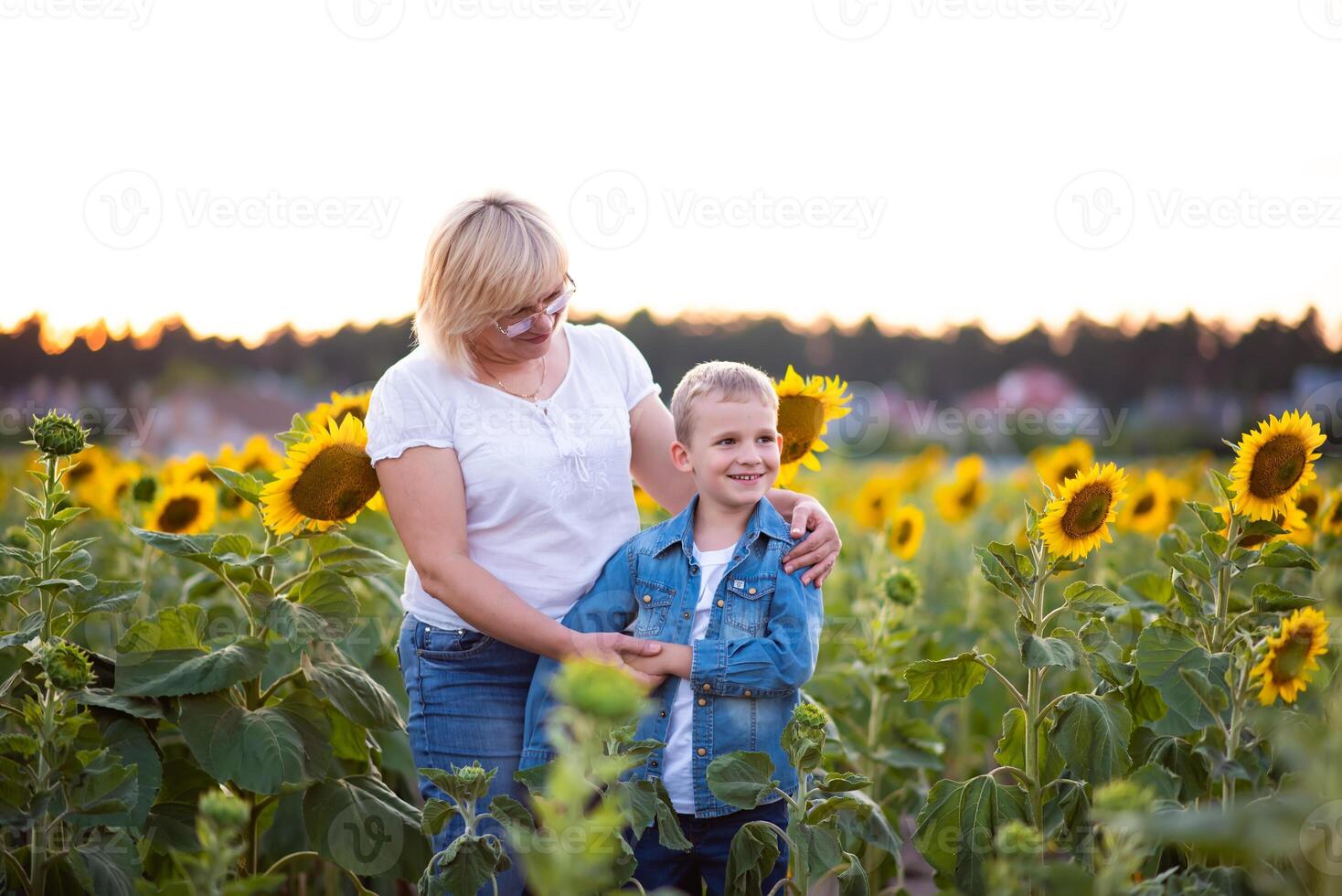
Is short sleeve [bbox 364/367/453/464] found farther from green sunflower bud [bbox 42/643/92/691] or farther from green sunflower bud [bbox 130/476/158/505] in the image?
green sunflower bud [bbox 130/476/158/505]

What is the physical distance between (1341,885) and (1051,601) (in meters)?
4.54

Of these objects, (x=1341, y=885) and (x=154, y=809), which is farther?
(x=154, y=809)

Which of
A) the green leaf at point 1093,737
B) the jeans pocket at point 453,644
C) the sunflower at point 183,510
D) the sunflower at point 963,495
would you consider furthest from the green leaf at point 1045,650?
the sunflower at point 963,495

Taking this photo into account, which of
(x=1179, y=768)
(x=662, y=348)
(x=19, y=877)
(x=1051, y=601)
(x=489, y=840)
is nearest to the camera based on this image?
(x=489, y=840)

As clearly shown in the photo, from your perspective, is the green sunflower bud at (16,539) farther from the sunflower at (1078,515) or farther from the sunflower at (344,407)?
the sunflower at (1078,515)

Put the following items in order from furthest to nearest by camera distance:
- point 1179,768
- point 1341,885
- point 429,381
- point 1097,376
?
point 1097,376 < point 429,381 < point 1179,768 < point 1341,885

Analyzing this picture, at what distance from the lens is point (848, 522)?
8.10 m

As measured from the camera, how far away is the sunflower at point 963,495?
6109 mm

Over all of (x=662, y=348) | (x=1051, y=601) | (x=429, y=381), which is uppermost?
(x=662, y=348)

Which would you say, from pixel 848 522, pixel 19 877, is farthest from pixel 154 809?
pixel 848 522

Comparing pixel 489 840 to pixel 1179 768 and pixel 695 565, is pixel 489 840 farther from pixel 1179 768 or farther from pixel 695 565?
pixel 1179 768

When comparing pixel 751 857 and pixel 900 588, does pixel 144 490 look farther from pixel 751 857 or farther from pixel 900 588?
pixel 751 857

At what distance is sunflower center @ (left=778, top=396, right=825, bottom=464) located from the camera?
10.1 feet

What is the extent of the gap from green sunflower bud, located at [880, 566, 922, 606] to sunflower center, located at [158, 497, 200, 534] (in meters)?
2.44
